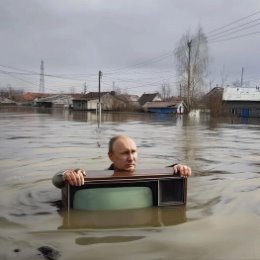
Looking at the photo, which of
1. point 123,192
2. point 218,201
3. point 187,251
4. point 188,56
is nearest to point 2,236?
point 123,192

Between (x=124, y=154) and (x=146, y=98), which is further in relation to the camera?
(x=146, y=98)

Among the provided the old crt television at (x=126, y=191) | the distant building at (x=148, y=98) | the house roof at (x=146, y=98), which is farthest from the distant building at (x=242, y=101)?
the old crt television at (x=126, y=191)

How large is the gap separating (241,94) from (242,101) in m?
1.70

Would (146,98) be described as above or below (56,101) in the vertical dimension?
above

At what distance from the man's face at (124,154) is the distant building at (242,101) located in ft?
223

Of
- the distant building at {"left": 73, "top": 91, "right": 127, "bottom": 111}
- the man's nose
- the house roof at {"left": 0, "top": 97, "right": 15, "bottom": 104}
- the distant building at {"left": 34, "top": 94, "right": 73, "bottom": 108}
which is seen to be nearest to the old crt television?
the man's nose

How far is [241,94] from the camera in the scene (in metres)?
75.1

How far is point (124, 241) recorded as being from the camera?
4.80 m

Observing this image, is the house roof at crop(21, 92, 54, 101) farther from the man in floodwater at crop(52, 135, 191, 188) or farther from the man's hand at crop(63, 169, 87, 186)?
the man's hand at crop(63, 169, 87, 186)

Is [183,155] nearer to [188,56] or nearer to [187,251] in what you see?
[187,251]

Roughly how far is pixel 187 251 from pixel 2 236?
197cm

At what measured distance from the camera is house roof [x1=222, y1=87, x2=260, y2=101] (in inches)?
2899

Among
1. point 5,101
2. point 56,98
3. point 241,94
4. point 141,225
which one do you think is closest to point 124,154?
point 141,225

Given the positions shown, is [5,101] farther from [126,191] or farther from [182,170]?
[182,170]
